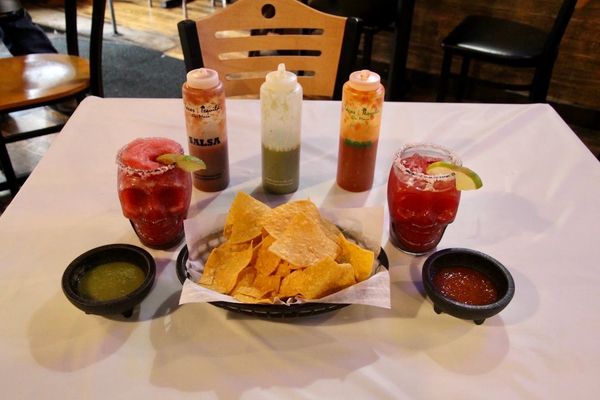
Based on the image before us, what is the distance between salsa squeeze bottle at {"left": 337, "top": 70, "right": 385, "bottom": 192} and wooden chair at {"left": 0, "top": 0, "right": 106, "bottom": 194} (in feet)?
4.41

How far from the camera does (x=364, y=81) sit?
91cm

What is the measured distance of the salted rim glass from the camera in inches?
31.8

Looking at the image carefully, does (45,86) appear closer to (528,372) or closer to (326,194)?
(326,194)

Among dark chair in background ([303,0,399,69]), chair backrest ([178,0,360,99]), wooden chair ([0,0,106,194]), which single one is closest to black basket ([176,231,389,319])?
chair backrest ([178,0,360,99])

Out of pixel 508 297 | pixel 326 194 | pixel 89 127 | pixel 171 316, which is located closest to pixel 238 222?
pixel 171 316

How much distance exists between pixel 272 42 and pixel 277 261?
0.93m

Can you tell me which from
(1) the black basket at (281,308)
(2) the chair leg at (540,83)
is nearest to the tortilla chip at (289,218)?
(1) the black basket at (281,308)

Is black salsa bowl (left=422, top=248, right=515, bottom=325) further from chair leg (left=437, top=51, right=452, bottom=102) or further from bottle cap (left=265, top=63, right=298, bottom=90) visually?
chair leg (left=437, top=51, right=452, bottom=102)

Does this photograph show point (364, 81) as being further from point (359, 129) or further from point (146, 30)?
point (146, 30)

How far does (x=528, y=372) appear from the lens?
27.6 inches

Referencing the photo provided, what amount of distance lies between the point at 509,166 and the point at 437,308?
0.50 meters

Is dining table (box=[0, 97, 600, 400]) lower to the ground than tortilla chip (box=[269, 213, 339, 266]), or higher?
lower

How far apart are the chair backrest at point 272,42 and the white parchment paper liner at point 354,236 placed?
725mm

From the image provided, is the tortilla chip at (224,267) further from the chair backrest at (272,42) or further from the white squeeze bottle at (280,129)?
the chair backrest at (272,42)
